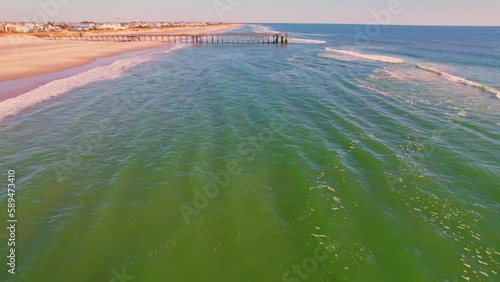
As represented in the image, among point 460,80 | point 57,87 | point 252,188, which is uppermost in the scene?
point 460,80

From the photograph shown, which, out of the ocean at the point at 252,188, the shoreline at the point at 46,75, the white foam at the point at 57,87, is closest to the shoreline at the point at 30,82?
the shoreline at the point at 46,75

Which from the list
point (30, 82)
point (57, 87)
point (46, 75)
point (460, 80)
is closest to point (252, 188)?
point (57, 87)

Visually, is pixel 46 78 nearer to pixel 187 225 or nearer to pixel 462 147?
pixel 187 225

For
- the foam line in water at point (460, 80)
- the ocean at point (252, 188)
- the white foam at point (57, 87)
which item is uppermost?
the foam line in water at point (460, 80)

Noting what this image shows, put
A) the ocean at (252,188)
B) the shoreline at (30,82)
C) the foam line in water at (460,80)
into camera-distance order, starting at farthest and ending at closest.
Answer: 1. the foam line in water at (460,80)
2. the shoreline at (30,82)
3. the ocean at (252,188)

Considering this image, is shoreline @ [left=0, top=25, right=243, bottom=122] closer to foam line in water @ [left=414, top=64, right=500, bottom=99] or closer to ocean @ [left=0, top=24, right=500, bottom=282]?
ocean @ [left=0, top=24, right=500, bottom=282]

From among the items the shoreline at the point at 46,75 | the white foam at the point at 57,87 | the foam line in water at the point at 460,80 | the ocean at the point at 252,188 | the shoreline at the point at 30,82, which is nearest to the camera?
the ocean at the point at 252,188

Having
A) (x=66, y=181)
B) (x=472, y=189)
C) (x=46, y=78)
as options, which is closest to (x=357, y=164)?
(x=472, y=189)

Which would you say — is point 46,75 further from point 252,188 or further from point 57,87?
point 252,188

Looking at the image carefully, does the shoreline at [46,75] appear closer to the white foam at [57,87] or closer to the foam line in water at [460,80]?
the white foam at [57,87]
